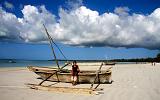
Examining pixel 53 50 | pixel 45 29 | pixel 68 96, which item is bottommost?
pixel 68 96

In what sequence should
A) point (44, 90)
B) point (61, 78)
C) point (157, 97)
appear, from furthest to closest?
1. point (61, 78)
2. point (44, 90)
3. point (157, 97)

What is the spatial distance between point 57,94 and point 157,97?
465cm

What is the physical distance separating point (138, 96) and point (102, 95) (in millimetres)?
1668

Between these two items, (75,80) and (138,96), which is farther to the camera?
(75,80)

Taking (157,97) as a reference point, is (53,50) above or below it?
above

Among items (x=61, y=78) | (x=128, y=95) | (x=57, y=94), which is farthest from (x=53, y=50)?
(x=128, y=95)

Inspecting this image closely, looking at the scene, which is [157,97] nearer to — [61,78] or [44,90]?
[44,90]

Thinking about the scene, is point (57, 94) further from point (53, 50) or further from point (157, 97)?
point (53, 50)

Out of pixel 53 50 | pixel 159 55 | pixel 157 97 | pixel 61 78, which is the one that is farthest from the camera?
pixel 159 55

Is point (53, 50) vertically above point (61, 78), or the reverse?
point (53, 50)

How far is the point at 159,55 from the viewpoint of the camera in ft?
389

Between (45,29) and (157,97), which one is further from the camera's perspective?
(45,29)

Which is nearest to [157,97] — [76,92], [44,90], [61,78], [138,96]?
[138,96]

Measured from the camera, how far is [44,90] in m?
12.3
